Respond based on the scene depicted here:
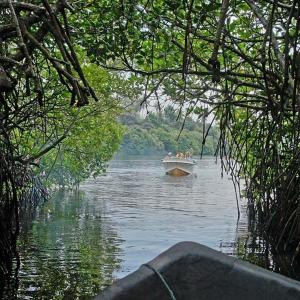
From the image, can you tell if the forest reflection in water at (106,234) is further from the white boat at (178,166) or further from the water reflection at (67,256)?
the white boat at (178,166)

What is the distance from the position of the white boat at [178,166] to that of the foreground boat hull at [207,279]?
100 ft

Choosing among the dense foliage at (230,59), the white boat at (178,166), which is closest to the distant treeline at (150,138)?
the white boat at (178,166)

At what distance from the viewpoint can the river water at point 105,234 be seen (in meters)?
6.48

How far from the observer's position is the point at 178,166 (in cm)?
3344

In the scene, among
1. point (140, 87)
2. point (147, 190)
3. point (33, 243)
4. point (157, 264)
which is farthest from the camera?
point (147, 190)

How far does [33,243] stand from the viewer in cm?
909

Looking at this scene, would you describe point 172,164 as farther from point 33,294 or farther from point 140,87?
point 33,294

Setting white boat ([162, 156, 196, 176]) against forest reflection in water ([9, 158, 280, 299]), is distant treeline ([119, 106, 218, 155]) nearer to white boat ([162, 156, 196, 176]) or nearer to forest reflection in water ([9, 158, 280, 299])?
white boat ([162, 156, 196, 176])

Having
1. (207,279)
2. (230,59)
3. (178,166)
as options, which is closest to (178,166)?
(178,166)

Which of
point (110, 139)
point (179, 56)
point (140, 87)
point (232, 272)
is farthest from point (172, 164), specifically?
point (232, 272)

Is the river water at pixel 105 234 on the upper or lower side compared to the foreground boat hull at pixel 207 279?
lower

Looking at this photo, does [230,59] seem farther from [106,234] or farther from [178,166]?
[178,166]

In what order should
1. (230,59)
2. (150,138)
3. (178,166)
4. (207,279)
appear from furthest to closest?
(150,138) → (178,166) → (230,59) → (207,279)

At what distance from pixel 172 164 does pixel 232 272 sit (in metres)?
31.1
